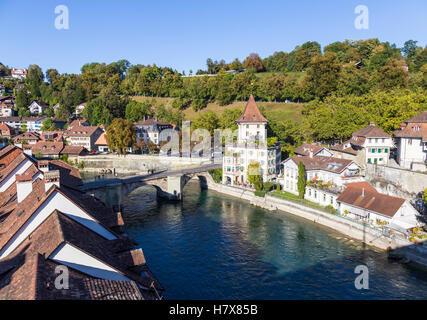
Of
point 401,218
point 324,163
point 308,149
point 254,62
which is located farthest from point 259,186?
point 254,62

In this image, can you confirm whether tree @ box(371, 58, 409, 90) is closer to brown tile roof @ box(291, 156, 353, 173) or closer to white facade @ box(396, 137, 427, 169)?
white facade @ box(396, 137, 427, 169)

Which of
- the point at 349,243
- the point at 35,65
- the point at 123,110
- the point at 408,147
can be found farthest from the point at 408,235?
the point at 35,65

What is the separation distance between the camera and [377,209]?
40.2 m

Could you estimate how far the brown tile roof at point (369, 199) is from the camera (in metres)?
39.1

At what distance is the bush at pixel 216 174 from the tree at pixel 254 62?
299ft

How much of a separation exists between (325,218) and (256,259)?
14648 mm

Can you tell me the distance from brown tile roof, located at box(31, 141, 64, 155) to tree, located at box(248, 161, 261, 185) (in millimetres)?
55264

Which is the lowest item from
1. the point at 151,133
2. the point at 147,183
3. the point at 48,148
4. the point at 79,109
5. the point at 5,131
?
the point at 147,183

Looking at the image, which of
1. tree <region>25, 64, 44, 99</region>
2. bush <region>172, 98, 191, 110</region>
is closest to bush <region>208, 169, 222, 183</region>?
bush <region>172, 98, 191, 110</region>

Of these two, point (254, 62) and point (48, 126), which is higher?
point (254, 62)

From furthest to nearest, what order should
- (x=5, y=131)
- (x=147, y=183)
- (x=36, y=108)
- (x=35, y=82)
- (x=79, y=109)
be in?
(x=35, y=82), (x=36, y=108), (x=79, y=109), (x=5, y=131), (x=147, y=183)

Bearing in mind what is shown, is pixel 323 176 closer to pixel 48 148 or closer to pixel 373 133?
pixel 373 133
